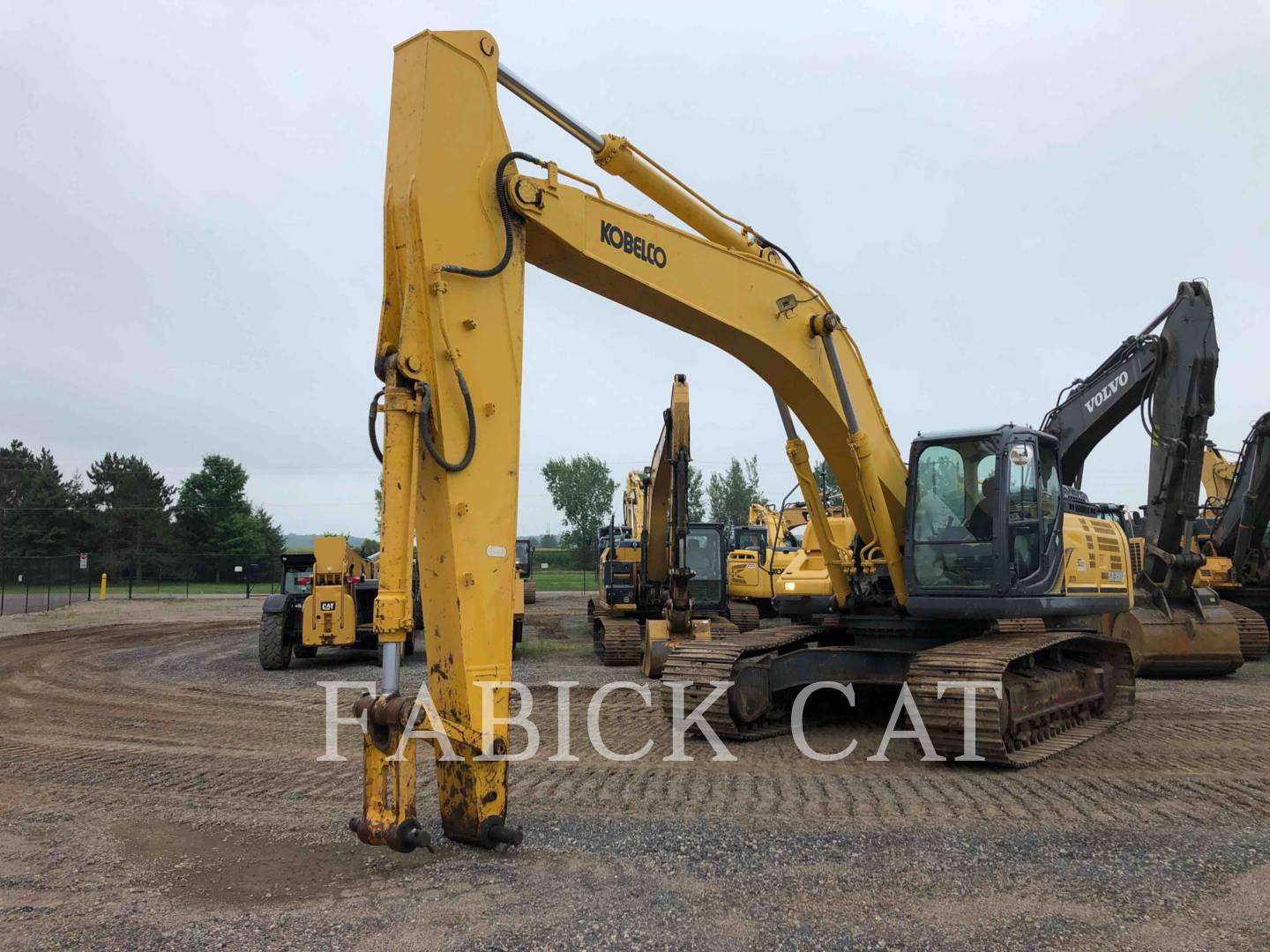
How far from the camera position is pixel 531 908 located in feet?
12.9

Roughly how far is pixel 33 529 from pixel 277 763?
61.7m

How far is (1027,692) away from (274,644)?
1086cm

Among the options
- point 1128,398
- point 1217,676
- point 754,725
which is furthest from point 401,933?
point 1217,676

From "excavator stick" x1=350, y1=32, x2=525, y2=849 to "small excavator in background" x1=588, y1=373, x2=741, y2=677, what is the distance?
742 centimetres

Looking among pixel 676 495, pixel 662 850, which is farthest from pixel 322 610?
pixel 662 850

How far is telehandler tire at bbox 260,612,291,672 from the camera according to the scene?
1359 cm

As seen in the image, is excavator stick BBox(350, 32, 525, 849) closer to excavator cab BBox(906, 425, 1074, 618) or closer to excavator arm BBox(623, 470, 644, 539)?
excavator cab BBox(906, 425, 1074, 618)

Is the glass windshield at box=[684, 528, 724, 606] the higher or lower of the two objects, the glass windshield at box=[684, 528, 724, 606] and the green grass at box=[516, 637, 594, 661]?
the higher

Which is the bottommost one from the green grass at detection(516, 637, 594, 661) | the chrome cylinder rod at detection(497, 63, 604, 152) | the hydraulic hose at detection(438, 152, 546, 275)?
the green grass at detection(516, 637, 594, 661)

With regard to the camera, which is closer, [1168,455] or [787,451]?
[787,451]

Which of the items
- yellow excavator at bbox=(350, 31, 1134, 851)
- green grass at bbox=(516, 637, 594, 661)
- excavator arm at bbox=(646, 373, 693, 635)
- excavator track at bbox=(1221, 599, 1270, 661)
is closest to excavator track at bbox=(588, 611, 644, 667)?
excavator arm at bbox=(646, 373, 693, 635)

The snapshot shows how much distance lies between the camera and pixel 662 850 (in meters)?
4.73

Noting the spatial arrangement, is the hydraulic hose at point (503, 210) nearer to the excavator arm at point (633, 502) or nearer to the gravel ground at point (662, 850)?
the gravel ground at point (662, 850)

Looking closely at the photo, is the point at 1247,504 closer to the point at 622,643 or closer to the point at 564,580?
the point at 622,643
